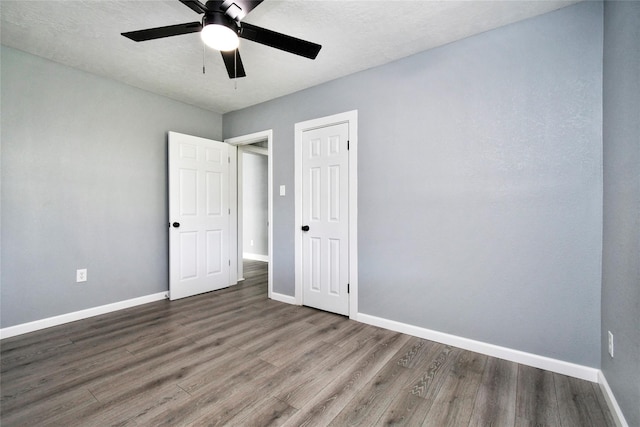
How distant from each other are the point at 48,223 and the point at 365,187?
313 centimetres

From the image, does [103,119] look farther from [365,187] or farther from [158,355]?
[365,187]

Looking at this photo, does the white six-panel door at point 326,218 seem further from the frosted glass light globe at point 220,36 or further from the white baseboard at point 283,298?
the frosted glass light globe at point 220,36

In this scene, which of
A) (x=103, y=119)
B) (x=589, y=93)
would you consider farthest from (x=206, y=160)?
(x=589, y=93)

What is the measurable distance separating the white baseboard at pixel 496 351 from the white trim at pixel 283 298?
99 centimetres

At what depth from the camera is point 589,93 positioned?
1862 millimetres

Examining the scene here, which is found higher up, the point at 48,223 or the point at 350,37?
the point at 350,37

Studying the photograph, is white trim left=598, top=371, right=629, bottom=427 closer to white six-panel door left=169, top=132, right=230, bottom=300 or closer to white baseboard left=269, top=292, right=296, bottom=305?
white baseboard left=269, top=292, right=296, bottom=305

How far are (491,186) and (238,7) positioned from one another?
214 centimetres

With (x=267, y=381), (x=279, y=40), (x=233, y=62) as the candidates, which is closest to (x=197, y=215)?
(x=233, y=62)

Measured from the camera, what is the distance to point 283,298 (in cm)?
348

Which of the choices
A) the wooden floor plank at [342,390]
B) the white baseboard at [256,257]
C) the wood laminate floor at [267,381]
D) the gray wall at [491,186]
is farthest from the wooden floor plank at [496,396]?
the white baseboard at [256,257]

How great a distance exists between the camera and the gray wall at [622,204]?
4.36ft

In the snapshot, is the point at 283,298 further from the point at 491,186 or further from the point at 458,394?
the point at 491,186

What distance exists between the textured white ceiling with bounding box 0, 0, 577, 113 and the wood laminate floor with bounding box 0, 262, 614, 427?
257 cm
